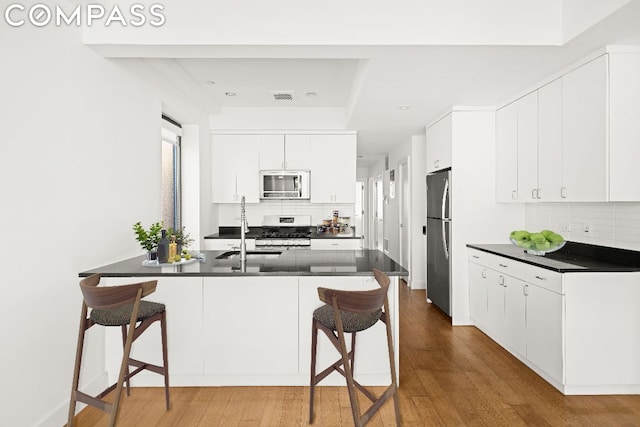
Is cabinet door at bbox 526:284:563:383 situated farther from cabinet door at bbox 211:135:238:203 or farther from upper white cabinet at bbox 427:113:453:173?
cabinet door at bbox 211:135:238:203

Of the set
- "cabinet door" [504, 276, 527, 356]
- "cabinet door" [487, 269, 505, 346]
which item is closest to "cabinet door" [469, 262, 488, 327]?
"cabinet door" [487, 269, 505, 346]

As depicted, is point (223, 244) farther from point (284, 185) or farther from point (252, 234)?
point (284, 185)

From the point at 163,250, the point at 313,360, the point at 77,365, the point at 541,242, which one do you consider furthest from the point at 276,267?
the point at 541,242

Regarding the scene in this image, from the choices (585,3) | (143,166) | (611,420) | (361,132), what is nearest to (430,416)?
(611,420)

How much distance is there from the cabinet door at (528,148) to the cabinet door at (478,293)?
0.85 meters

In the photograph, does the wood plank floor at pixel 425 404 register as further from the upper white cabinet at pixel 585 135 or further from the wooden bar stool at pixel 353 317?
the upper white cabinet at pixel 585 135

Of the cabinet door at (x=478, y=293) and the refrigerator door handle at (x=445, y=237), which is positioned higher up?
the refrigerator door handle at (x=445, y=237)

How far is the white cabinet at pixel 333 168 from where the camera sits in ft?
19.4

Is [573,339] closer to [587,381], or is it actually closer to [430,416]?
[587,381]

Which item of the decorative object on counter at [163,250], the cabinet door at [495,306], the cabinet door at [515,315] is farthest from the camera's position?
the cabinet door at [495,306]

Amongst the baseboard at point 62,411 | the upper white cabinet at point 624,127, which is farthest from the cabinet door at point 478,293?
the baseboard at point 62,411

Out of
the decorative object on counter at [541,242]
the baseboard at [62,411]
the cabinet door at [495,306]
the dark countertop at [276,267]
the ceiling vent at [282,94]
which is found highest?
the ceiling vent at [282,94]

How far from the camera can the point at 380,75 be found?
336cm

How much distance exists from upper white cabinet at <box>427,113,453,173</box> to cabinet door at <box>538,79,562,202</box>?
1.06 metres
